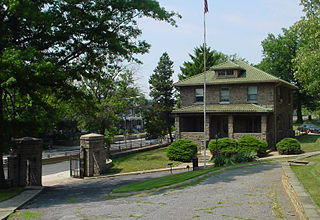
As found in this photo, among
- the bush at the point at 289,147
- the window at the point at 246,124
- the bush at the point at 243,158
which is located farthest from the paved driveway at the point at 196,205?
the window at the point at 246,124

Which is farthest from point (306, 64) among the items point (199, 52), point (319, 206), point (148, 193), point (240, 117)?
point (199, 52)

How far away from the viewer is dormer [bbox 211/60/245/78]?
33.0 m

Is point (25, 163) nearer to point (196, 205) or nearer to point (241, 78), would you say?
point (196, 205)

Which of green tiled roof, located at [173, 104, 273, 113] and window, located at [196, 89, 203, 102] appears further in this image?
window, located at [196, 89, 203, 102]

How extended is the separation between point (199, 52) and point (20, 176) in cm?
4346

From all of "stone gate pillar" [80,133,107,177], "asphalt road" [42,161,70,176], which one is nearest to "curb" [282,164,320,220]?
"stone gate pillar" [80,133,107,177]

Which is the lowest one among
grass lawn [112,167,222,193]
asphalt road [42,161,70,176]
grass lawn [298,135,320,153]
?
asphalt road [42,161,70,176]

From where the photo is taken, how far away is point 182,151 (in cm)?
2762

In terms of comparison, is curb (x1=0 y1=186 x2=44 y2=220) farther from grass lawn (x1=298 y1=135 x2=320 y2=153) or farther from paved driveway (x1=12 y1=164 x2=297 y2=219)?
grass lawn (x1=298 y1=135 x2=320 y2=153)

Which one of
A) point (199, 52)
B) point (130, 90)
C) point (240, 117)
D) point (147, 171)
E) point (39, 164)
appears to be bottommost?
point (147, 171)

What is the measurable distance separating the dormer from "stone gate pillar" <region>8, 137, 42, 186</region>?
21728 mm

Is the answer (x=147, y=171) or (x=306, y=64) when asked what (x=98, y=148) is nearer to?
(x=147, y=171)

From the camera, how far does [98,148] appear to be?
24.4 meters

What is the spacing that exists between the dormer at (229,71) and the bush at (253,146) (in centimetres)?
857
